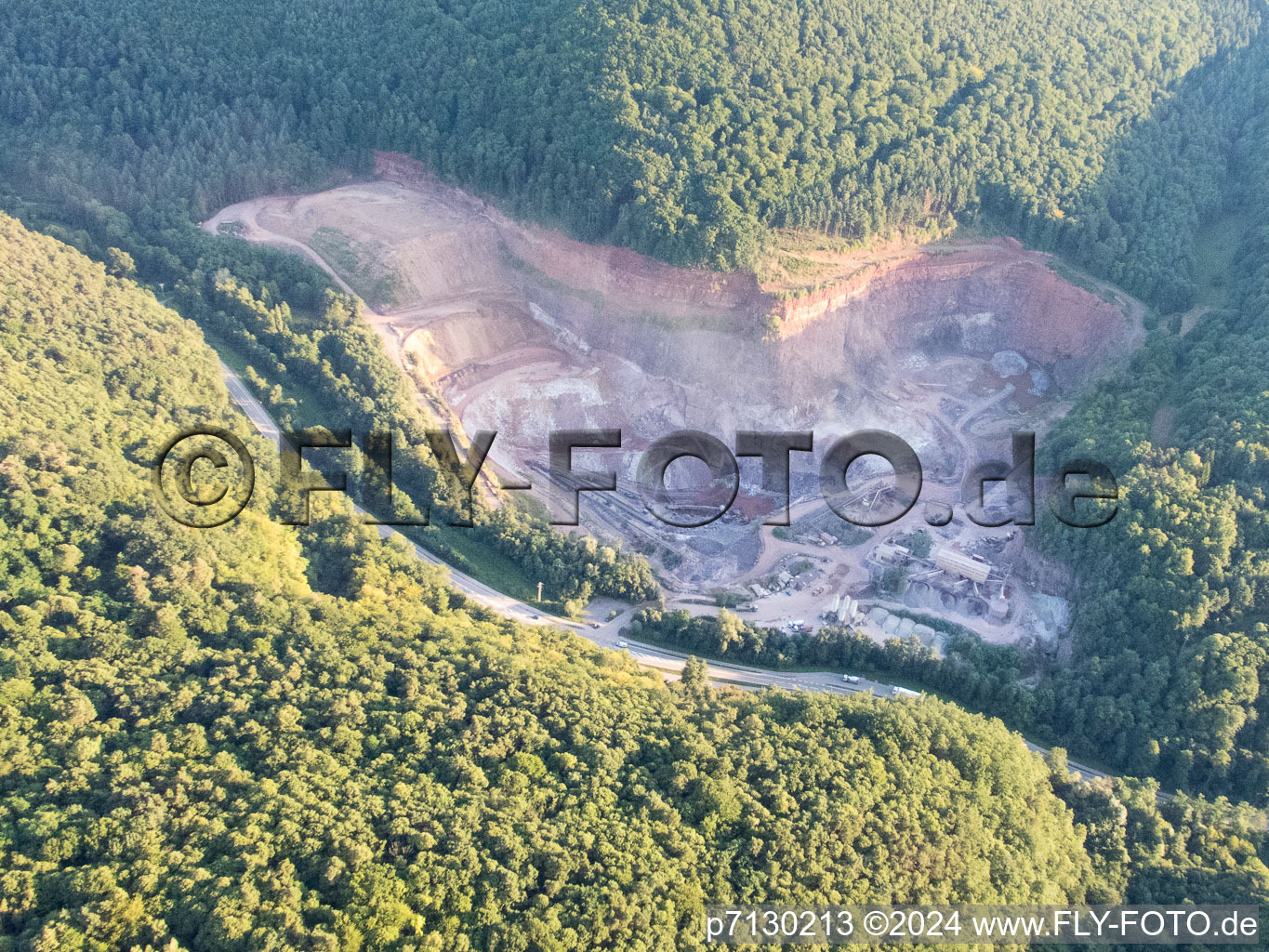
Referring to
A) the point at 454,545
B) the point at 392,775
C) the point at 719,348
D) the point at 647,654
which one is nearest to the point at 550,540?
the point at 454,545

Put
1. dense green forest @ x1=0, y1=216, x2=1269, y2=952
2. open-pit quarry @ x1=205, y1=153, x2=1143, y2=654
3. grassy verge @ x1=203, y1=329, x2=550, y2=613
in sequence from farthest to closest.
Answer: open-pit quarry @ x1=205, y1=153, x2=1143, y2=654
grassy verge @ x1=203, y1=329, x2=550, y2=613
dense green forest @ x1=0, y1=216, x2=1269, y2=952

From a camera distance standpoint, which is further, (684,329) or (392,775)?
(684,329)

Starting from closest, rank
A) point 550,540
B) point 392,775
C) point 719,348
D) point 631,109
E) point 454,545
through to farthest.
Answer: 1. point 392,775
2. point 454,545
3. point 550,540
4. point 631,109
5. point 719,348

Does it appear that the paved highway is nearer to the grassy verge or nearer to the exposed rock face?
the grassy verge

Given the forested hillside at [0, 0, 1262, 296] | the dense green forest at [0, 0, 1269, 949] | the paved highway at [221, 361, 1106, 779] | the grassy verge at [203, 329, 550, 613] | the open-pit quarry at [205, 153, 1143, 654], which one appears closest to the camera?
the dense green forest at [0, 0, 1269, 949]

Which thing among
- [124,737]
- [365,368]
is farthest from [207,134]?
[124,737]

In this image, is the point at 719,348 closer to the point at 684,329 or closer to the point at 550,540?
the point at 684,329

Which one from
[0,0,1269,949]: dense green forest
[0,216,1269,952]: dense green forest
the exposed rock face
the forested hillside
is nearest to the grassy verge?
[0,0,1269,949]: dense green forest
